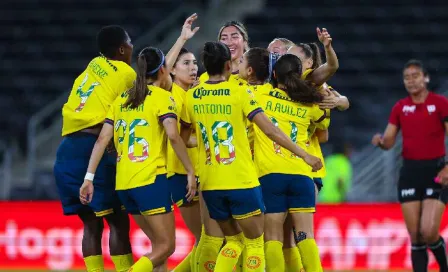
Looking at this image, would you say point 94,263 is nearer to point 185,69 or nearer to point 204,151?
point 204,151

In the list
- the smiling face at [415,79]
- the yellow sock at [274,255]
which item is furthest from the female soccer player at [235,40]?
the smiling face at [415,79]

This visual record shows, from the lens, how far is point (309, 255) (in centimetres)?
868

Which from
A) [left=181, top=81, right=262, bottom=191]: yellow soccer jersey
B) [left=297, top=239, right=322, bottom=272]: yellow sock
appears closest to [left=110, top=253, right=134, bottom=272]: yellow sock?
[left=181, top=81, right=262, bottom=191]: yellow soccer jersey

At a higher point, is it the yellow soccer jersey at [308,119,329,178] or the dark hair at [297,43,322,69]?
the dark hair at [297,43,322,69]

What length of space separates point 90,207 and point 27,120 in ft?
35.7

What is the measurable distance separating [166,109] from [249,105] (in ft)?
2.28

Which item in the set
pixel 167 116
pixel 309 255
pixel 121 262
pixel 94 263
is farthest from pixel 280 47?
pixel 94 263

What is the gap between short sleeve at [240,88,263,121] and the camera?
8.10m

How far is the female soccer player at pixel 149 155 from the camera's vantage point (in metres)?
8.16

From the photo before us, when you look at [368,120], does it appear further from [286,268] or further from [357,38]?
[286,268]

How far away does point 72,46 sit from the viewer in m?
20.7

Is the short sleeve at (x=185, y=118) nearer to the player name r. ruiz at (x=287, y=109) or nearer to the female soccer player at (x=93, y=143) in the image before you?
the female soccer player at (x=93, y=143)

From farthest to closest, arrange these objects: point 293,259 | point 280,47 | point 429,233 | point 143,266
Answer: point 429,233 → point 280,47 → point 293,259 → point 143,266

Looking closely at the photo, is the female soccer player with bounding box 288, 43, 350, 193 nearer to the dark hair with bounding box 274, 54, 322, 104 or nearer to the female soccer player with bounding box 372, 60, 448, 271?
the dark hair with bounding box 274, 54, 322, 104
